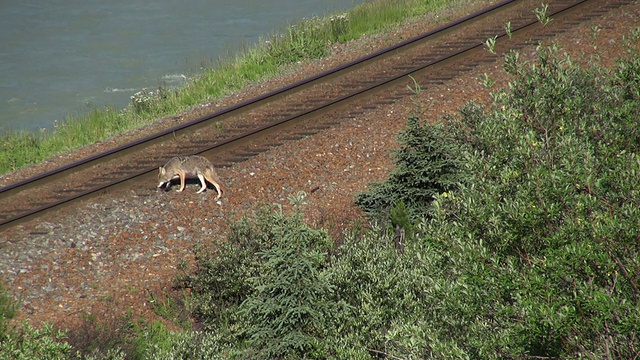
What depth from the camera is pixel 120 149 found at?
15.5m

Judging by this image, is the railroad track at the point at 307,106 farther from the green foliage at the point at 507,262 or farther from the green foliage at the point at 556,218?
the green foliage at the point at 556,218

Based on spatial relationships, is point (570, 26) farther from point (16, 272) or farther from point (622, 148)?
point (16, 272)

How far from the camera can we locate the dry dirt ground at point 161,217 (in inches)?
431

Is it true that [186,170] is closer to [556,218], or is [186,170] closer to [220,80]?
[220,80]

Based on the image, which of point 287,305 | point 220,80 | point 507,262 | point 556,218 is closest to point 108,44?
point 220,80

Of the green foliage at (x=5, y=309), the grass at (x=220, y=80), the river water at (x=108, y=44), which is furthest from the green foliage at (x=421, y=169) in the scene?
the river water at (x=108, y=44)

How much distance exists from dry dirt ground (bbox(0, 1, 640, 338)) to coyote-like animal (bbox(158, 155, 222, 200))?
0.82ft

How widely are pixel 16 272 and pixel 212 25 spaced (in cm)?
2171

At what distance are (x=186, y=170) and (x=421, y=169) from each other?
4116 millimetres

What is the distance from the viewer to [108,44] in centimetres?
3030

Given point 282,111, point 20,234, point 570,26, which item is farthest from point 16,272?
point 570,26

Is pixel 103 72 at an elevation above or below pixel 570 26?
below

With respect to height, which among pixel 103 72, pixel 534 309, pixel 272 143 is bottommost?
pixel 103 72

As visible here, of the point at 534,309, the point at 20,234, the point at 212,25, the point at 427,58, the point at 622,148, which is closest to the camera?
the point at 534,309
